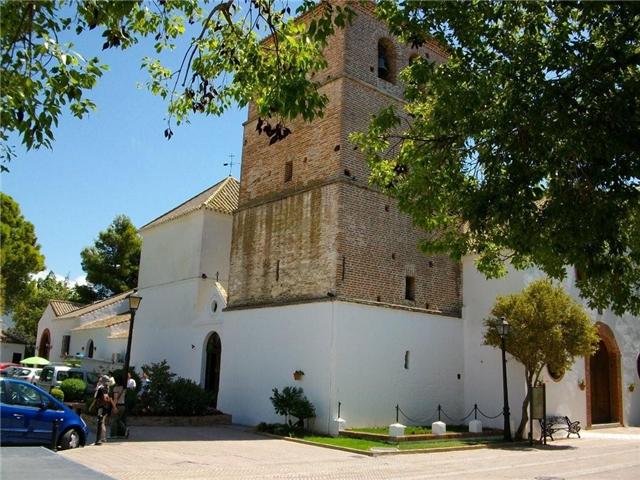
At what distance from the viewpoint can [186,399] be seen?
2019cm

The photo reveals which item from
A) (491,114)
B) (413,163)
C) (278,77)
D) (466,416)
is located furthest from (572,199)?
(466,416)

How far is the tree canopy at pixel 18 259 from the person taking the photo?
27.4 metres

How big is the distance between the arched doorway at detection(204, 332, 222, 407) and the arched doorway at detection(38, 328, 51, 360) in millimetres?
23593

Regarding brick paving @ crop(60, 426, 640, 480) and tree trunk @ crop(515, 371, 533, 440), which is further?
tree trunk @ crop(515, 371, 533, 440)

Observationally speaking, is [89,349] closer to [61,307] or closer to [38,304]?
[61,307]

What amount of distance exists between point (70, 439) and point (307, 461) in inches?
210

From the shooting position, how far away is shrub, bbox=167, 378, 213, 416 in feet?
66.1

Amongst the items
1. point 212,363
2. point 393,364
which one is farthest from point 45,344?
point 393,364

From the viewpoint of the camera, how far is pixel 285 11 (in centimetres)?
784

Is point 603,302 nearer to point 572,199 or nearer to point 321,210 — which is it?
point 572,199

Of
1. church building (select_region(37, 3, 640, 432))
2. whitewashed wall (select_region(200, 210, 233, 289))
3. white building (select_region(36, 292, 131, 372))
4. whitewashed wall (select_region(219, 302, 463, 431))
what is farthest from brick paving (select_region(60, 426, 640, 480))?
white building (select_region(36, 292, 131, 372))

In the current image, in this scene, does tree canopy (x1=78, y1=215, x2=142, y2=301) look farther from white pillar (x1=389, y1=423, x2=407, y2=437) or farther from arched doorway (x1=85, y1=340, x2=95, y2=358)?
white pillar (x1=389, y1=423, x2=407, y2=437)

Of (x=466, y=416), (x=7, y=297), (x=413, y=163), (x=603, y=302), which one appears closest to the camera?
(x=413, y=163)

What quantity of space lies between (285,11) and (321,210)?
42.0 ft
